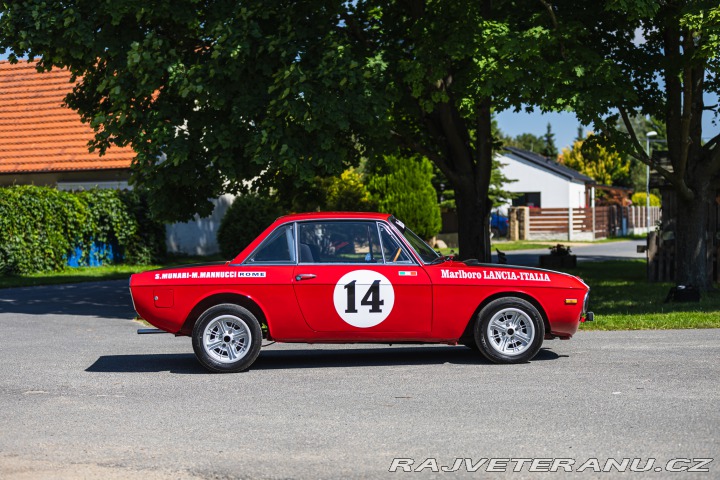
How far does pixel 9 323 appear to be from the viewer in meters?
15.6

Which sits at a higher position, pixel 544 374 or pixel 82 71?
pixel 82 71

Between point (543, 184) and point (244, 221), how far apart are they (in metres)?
37.1

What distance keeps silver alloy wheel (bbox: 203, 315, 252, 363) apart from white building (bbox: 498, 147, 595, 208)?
179 feet

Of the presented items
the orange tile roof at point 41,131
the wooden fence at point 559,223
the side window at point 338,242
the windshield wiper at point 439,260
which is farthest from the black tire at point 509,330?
the wooden fence at point 559,223

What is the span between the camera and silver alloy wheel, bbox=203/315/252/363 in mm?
10227

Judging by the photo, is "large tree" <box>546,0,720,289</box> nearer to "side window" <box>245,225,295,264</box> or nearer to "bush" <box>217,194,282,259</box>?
"side window" <box>245,225,295,264</box>

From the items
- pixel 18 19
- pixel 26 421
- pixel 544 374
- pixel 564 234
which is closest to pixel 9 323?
pixel 18 19

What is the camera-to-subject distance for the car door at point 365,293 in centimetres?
1026

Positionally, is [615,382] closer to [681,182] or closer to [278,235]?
A: [278,235]

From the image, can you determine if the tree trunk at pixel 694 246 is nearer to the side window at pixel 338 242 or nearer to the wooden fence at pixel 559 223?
the side window at pixel 338 242

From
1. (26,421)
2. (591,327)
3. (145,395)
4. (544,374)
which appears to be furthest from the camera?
(591,327)

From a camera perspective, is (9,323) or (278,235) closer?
(278,235)

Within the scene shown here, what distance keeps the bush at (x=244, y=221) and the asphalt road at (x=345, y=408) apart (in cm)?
1816

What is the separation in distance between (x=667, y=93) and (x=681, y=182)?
7.13 feet
